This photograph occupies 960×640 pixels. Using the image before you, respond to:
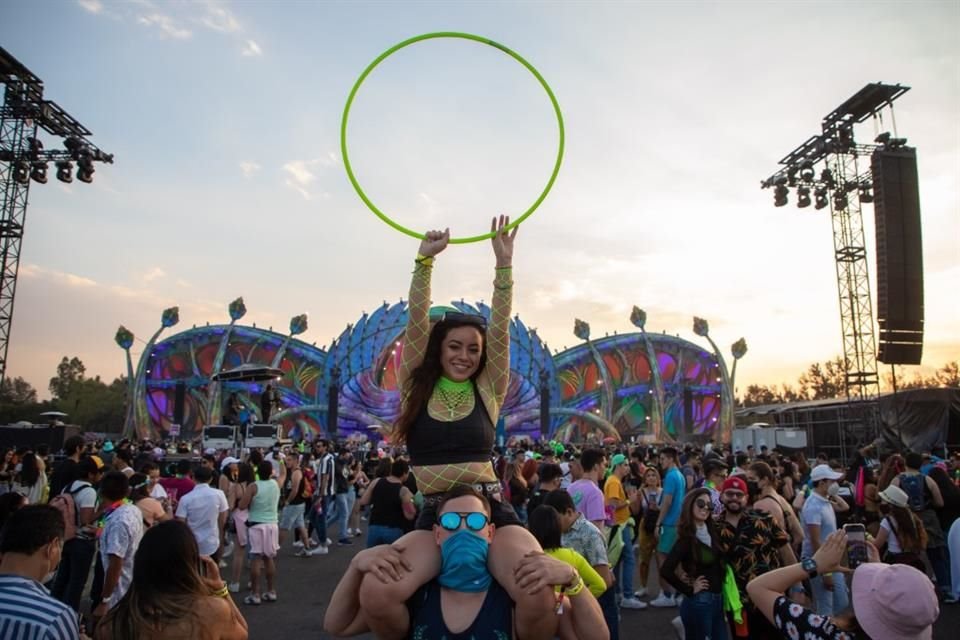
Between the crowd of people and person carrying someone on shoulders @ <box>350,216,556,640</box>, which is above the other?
person carrying someone on shoulders @ <box>350,216,556,640</box>

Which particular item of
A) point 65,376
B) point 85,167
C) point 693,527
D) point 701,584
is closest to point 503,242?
point 693,527

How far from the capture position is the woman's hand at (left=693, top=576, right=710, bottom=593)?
576cm

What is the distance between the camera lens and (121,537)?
21.1ft

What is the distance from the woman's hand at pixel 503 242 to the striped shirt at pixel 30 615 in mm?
2784

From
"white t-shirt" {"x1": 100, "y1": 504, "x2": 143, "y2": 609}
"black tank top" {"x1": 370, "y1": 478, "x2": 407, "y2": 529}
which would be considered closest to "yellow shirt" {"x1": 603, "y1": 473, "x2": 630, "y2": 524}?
"black tank top" {"x1": 370, "y1": 478, "x2": 407, "y2": 529}

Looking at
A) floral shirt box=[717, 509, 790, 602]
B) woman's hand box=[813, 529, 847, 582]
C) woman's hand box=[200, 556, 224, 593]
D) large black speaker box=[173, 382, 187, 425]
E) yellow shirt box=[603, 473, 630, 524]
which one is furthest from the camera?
large black speaker box=[173, 382, 187, 425]

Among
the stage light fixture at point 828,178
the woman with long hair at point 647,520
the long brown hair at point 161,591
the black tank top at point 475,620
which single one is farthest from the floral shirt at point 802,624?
the stage light fixture at point 828,178

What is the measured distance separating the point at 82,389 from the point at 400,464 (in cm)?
10254

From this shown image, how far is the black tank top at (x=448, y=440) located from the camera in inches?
130

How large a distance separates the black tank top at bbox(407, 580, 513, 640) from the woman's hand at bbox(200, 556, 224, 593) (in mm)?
1126

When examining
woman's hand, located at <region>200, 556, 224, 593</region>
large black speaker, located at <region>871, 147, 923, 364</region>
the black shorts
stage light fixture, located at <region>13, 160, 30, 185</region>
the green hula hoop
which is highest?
stage light fixture, located at <region>13, 160, 30, 185</region>

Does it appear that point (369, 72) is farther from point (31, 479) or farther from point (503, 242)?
point (31, 479)

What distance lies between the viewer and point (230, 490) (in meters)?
12.0

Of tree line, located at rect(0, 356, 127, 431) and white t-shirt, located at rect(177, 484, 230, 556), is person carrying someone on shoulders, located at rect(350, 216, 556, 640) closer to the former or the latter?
white t-shirt, located at rect(177, 484, 230, 556)
